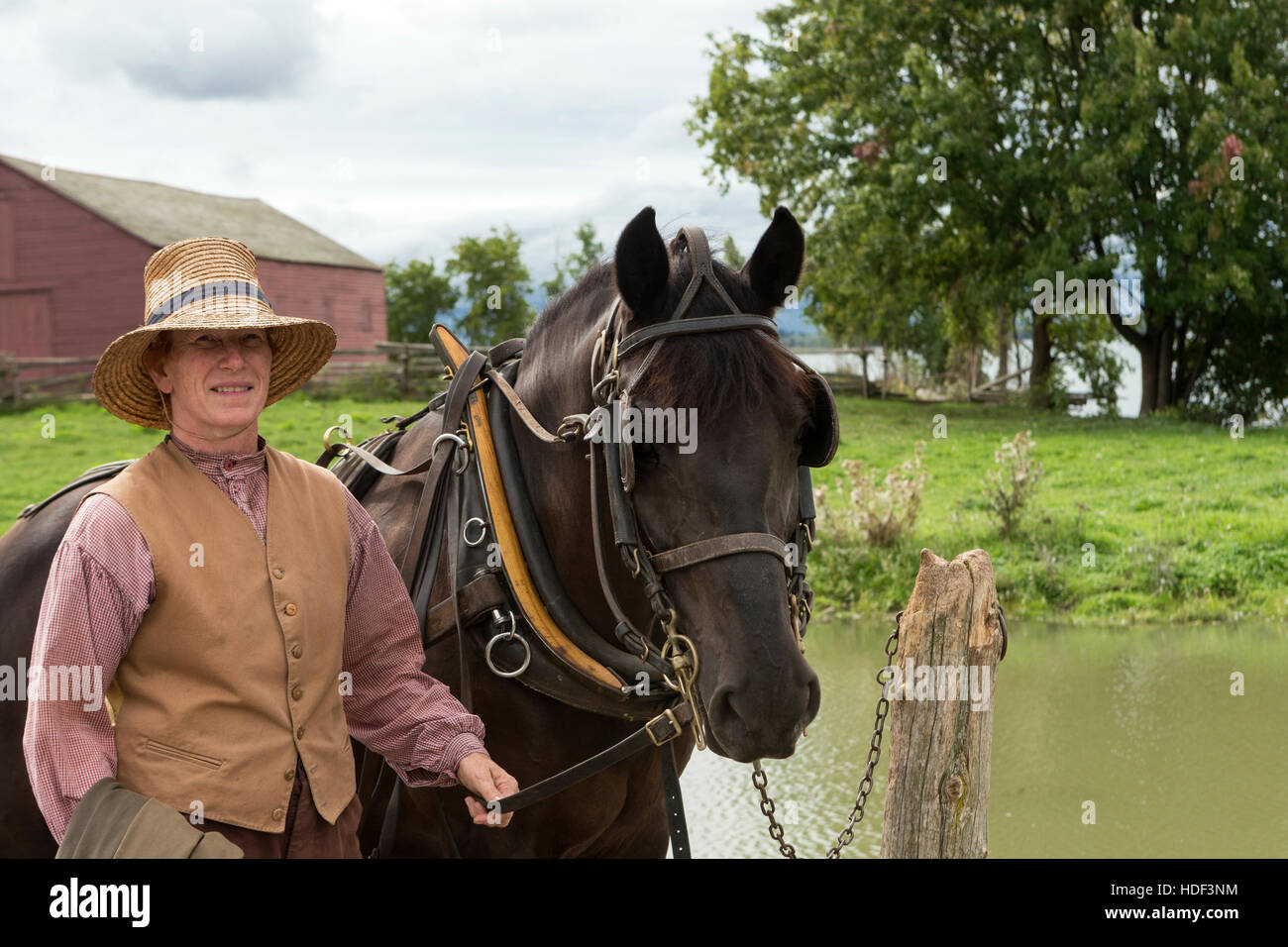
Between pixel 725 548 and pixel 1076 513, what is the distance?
1022 cm

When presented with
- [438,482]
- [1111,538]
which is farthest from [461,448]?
[1111,538]

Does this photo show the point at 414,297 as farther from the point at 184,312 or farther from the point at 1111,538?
the point at 184,312

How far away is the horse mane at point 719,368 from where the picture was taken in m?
2.17

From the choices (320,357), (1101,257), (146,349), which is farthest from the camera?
(1101,257)

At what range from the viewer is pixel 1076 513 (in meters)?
11.4

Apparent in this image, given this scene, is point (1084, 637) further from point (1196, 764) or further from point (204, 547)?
point (204, 547)

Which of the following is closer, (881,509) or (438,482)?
(438,482)

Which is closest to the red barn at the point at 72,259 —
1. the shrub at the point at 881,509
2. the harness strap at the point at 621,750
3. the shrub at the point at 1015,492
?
the shrub at the point at 881,509

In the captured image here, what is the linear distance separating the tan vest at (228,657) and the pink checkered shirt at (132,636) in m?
0.04

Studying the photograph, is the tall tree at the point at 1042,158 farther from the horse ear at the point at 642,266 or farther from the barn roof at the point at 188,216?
the horse ear at the point at 642,266

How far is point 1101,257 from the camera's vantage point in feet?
64.6
